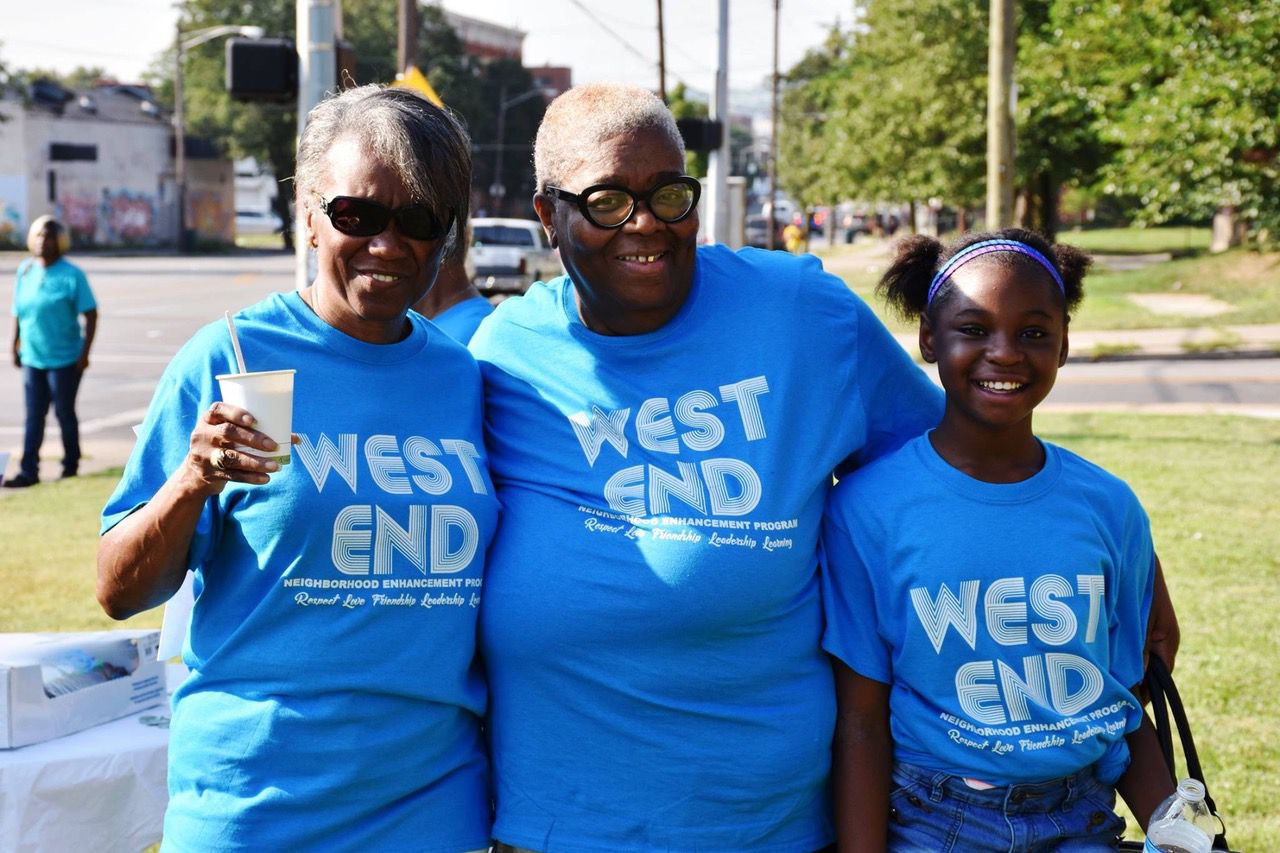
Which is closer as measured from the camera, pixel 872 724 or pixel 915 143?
pixel 872 724

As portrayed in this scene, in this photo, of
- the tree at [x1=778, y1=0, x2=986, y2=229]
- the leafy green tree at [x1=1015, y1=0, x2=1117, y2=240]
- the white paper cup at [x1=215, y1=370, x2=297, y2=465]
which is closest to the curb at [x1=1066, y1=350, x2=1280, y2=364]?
the leafy green tree at [x1=1015, y1=0, x2=1117, y2=240]

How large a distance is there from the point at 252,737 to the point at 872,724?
1068 millimetres

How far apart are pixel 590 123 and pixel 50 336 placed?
9.59m

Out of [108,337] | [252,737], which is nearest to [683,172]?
[252,737]

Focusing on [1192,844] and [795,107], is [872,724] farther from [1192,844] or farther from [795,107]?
[795,107]

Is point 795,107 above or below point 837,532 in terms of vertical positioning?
above

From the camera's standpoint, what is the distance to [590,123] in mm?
2473

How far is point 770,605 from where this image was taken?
2322 millimetres

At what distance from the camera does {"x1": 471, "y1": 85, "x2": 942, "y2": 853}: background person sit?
7.58ft

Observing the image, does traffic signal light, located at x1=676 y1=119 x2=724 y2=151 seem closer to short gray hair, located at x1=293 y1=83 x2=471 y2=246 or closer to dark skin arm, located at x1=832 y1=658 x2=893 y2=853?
short gray hair, located at x1=293 y1=83 x2=471 y2=246

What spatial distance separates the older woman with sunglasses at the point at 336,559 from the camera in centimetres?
221

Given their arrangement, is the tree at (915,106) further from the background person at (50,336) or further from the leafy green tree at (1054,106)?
the background person at (50,336)

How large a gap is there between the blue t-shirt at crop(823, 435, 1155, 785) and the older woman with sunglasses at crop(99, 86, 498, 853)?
2.29 ft

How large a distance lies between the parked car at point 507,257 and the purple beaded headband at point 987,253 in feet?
80.2
